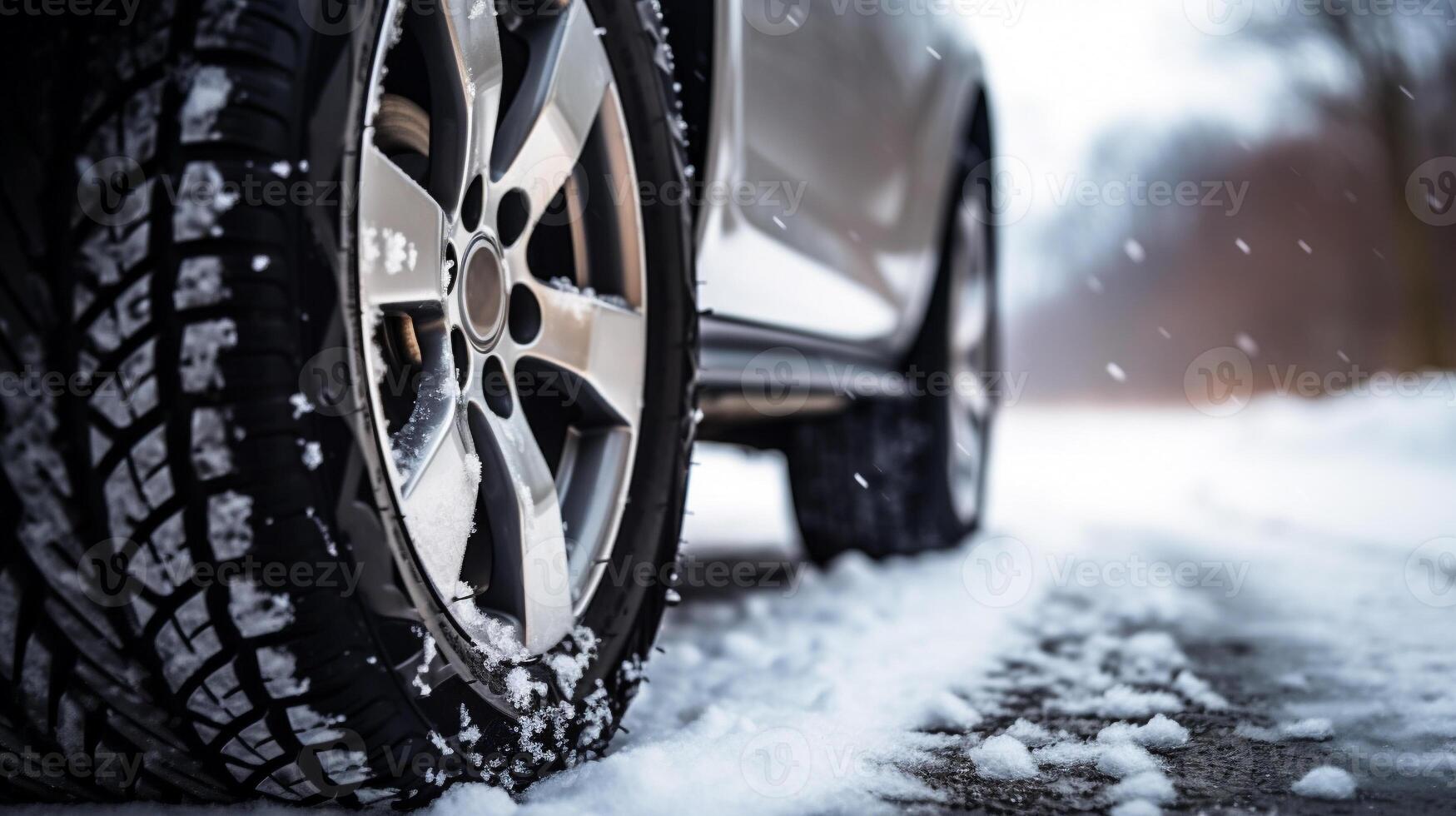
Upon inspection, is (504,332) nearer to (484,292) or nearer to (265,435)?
(484,292)

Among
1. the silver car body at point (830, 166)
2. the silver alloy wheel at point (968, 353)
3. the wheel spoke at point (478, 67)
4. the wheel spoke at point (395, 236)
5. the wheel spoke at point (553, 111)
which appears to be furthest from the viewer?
the silver alloy wheel at point (968, 353)

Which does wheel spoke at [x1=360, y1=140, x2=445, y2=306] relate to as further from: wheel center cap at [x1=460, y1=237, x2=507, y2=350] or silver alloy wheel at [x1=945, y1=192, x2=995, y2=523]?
silver alloy wheel at [x1=945, y1=192, x2=995, y2=523]

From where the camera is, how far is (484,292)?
45.7 inches

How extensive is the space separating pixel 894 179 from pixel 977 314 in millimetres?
1182

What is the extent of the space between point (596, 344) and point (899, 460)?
1.78m

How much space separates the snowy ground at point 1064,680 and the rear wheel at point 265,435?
18cm

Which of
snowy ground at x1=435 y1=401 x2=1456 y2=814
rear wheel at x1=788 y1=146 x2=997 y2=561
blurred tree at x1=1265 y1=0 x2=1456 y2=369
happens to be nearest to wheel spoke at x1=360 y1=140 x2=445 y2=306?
snowy ground at x1=435 y1=401 x2=1456 y2=814

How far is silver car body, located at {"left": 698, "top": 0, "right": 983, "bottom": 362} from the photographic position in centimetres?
163

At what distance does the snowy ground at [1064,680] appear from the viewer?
1132 millimetres

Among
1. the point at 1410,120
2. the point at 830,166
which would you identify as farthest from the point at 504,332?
the point at 1410,120

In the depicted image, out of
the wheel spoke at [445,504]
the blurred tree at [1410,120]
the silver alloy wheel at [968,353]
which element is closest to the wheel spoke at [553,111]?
the wheel spoke at [445,504]

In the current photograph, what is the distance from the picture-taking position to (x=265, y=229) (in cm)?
81

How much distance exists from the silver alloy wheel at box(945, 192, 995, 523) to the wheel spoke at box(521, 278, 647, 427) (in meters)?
1.78

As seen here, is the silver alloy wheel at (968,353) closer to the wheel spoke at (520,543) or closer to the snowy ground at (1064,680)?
the snowy ground at (1064,680)
